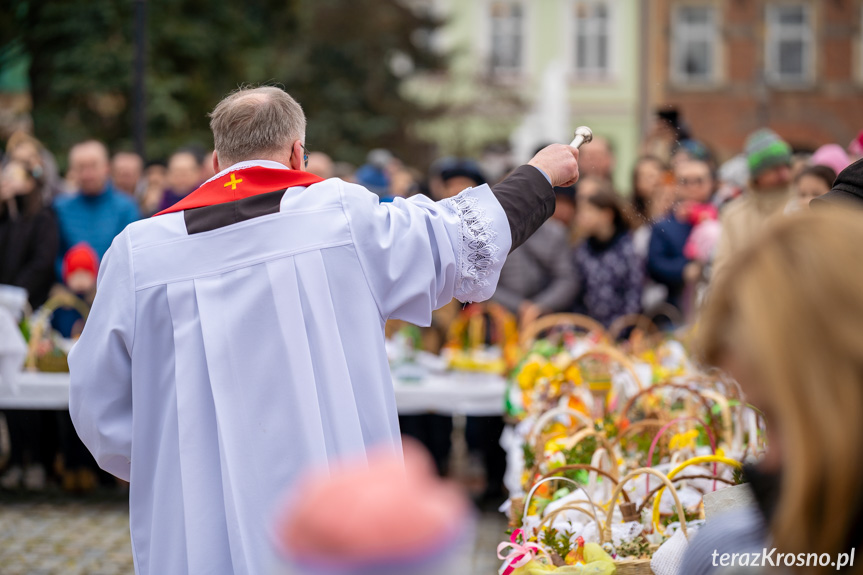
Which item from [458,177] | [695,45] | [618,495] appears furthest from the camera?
[695,45]

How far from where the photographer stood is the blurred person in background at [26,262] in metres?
6.96

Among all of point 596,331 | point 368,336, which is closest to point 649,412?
point 596,331

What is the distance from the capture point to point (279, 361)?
251cm

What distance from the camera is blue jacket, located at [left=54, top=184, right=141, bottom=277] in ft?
23.7

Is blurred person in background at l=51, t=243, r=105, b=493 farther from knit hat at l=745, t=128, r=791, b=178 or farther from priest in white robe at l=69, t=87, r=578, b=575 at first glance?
priest in white robe at l=69, t=87, r=578, b=575

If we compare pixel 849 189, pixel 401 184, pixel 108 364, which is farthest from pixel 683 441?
pixel 401 184

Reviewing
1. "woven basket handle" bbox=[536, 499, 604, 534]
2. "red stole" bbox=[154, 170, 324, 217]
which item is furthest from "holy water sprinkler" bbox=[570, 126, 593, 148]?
"woven basket handle" bbox=[536, 499, 604, 534]

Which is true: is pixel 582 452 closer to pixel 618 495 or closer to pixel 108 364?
pixel 618 495

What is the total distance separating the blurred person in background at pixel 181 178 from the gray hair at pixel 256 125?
515 centimetres

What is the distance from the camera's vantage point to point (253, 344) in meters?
2.53

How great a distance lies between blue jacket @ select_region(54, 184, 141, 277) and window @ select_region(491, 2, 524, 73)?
23461 mm

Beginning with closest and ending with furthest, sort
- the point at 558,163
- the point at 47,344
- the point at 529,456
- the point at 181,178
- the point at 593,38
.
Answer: the point at 558,163
the point at 529,456
the point at 47,344
the point at 181,178
the point at 593,38

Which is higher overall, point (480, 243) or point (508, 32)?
point (508, 32)

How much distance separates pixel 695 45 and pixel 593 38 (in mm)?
2786
